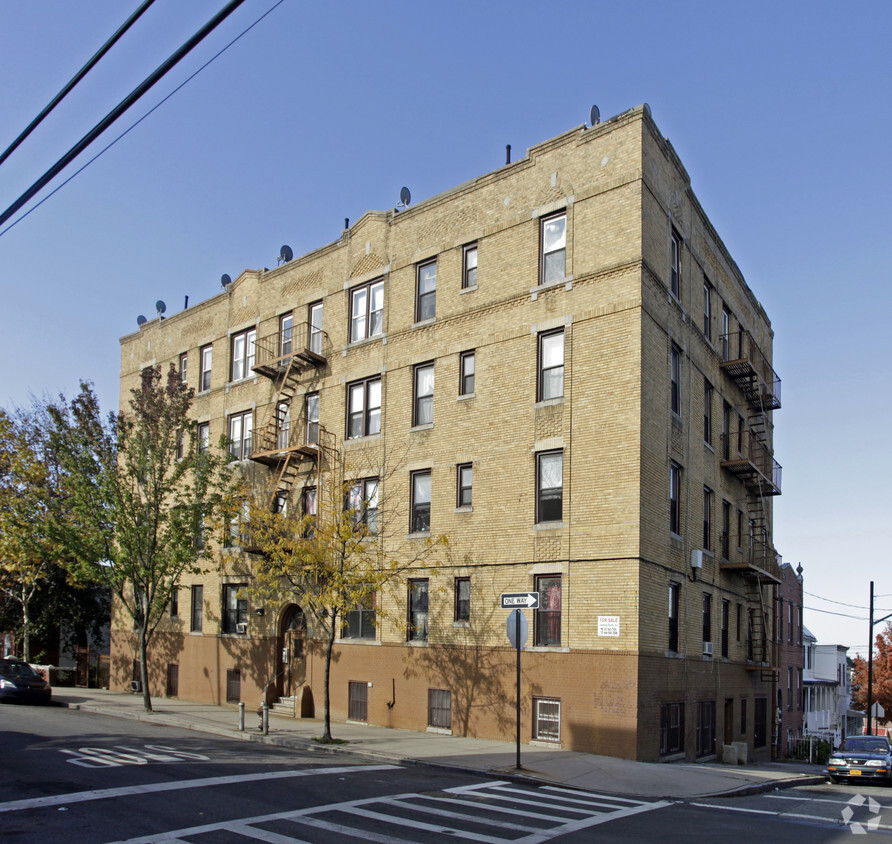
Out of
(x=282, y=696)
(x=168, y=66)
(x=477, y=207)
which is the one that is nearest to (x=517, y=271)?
(x=477, y=207)

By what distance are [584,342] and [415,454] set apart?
20.1ft

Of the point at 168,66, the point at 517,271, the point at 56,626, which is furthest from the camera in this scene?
the point at 56,626

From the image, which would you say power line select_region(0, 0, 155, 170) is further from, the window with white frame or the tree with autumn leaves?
the tree with autumn leaves

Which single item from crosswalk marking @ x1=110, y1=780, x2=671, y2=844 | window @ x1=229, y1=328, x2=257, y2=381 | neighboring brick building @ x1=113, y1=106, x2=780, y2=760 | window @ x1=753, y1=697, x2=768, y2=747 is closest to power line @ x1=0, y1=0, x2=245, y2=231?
crosswalk marking @ x1=110, y1=780, x2=671, y2=844

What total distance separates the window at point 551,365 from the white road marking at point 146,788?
1077 centimetres

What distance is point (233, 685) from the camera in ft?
103

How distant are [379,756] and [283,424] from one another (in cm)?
1383

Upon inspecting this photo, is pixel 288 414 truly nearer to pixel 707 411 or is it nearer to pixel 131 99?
pixel 707 411

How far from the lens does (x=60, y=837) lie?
10789mm

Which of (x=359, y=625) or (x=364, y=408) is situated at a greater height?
(x=364, y=408)

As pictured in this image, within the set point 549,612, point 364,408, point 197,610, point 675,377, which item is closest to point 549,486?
point 549,612

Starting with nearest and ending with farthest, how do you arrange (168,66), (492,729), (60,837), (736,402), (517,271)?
(168,66)
(60,837)
(492,729)
(517,271)
(736,402)

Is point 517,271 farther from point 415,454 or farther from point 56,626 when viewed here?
point 56,626

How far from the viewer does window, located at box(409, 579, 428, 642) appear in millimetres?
25656
